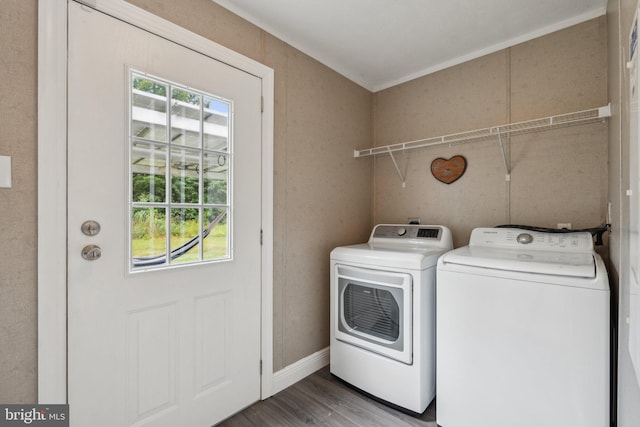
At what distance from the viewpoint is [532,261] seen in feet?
4.51

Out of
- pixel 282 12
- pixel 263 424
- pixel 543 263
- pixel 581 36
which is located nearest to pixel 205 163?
pixel 282 12

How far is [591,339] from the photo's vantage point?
3.96 ft

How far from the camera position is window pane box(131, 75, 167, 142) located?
135 cm

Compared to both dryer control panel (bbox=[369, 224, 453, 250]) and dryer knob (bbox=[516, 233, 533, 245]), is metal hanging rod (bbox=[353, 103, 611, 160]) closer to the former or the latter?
dryer knob (bbox=[516, 233, 533, 245])

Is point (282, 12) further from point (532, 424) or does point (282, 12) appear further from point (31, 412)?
point (532, 424)

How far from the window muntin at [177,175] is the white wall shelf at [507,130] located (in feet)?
4.35

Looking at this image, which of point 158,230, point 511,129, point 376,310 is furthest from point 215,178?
point 511,129

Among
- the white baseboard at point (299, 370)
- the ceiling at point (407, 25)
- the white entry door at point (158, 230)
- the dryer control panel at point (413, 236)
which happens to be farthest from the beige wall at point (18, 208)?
the dryer control panel at point (413, 236)

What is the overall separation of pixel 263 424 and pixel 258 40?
2.28 m

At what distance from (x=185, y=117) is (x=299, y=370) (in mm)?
1799

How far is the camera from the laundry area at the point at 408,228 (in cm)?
110

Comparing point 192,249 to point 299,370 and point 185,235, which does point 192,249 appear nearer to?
point 185,235

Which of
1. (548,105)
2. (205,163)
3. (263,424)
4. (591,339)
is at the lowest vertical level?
(263,424)

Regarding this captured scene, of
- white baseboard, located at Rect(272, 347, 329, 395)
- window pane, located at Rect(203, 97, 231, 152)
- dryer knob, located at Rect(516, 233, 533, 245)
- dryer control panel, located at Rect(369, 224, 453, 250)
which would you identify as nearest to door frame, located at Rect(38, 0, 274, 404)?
window pane, located at Rect(203, 97, 231, 152)
